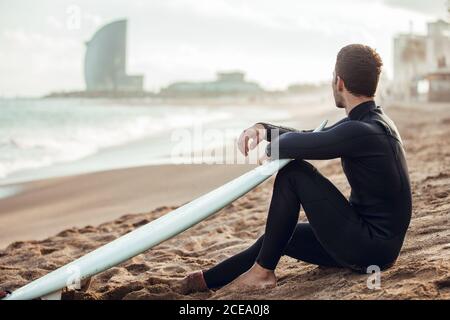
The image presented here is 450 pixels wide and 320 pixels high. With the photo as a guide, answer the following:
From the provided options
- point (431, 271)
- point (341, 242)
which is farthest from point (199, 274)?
point (431, 271)

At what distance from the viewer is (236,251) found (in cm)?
332

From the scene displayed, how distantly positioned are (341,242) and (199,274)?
62 cm

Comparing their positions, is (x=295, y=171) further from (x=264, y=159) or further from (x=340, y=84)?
(x=340, y=84)

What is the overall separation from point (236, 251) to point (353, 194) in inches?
47.9

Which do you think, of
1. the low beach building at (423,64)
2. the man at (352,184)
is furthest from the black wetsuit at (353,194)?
the low beach building at (423,64)

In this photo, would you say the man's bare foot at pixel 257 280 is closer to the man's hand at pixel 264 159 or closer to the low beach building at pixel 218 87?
the man's hand at pixel 264 159

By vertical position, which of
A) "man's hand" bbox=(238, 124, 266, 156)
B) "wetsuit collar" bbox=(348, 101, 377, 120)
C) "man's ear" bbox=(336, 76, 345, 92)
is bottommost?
"man's hand" bbox=(238, 124, 266, 156)

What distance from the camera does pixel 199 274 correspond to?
2.46 metres

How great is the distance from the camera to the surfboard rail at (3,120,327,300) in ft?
7.44

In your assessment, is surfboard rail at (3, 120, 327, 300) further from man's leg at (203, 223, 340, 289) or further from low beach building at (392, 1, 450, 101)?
low beach building at (392, 1, 450, 101)

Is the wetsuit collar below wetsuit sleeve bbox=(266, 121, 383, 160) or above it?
above

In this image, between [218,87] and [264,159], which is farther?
[218,87]

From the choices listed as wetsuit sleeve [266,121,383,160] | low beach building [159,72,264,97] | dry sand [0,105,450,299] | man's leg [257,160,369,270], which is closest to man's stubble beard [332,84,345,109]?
wetsuit sleeve [266,121,383,160]

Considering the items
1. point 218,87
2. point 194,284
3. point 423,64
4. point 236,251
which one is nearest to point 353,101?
point 194,284
